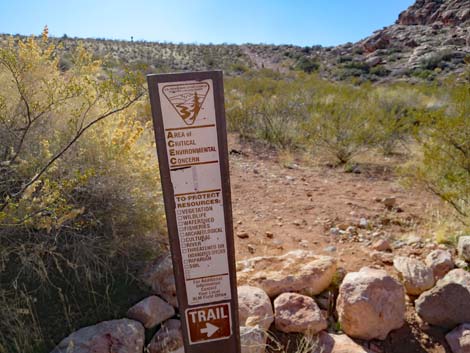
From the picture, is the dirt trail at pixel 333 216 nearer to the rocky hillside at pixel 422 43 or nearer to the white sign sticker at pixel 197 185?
the white sign sticker at pixel 197 185

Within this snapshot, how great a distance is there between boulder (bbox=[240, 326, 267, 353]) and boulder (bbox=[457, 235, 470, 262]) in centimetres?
192

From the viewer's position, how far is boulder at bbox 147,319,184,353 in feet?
7.75

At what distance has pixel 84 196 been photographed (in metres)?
2.79

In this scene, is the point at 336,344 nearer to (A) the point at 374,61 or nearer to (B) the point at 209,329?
(B) the point at 209,329

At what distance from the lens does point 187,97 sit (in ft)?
5.20

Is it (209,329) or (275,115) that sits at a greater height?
(275,115)

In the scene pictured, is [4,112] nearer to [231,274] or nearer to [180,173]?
[180,173]

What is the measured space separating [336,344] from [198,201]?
1.45m

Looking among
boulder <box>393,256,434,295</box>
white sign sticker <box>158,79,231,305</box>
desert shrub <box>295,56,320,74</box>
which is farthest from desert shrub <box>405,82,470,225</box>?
desert shrub <box>295,56,320,74</box>

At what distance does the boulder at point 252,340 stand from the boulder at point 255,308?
0.62 ft

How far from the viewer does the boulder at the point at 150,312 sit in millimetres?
2473

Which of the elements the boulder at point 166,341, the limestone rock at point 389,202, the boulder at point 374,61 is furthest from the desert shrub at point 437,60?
the boulder at point 166,341

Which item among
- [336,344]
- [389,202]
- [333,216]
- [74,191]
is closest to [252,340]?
[336,344]

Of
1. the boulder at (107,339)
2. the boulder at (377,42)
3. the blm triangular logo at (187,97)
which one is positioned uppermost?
the boulder at (377,42)
